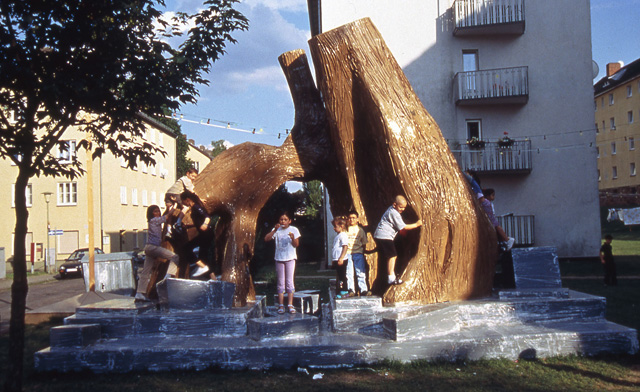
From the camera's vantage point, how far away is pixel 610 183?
49125 mm

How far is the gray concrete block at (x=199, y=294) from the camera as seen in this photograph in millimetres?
8180

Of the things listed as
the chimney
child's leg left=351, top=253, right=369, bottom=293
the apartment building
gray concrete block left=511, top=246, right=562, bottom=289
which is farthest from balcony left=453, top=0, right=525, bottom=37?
the chimney

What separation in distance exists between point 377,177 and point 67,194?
33.6 m

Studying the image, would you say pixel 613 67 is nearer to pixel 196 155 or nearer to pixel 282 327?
pixel 196 155

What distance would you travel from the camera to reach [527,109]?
22953mm

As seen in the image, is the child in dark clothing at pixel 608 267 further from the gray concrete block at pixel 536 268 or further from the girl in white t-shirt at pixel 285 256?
the girl in white t-shirt at pixel 285 256

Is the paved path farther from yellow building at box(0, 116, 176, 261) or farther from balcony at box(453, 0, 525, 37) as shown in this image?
balcony at box(453, 0, 525, 37)

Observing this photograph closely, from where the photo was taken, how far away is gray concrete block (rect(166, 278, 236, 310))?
818cm

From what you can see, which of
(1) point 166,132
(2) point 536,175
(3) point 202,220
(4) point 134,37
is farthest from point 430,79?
(1) point 166,132

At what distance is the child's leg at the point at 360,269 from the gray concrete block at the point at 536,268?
97.7 inches

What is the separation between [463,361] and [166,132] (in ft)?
137

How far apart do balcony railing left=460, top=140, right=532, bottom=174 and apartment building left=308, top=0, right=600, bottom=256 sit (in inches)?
1.6

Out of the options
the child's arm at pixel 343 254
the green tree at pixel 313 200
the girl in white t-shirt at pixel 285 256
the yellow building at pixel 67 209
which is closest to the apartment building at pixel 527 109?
the green tree at pixel 313 200

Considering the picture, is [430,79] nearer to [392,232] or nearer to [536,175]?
[536,175]
